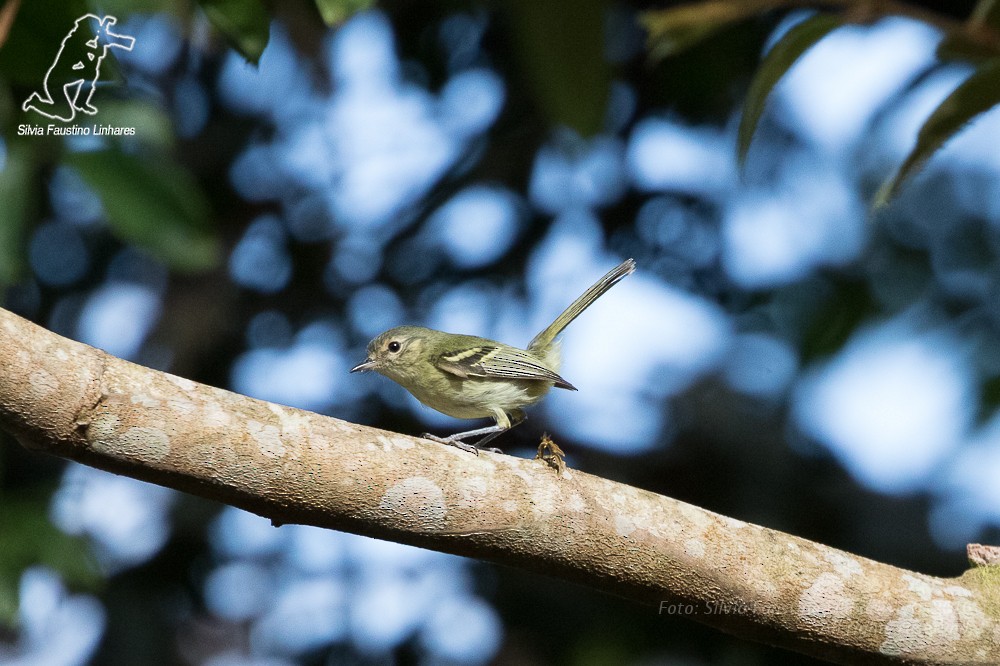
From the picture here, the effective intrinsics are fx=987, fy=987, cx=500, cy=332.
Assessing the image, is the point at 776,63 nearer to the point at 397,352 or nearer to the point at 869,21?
the point at 869,21

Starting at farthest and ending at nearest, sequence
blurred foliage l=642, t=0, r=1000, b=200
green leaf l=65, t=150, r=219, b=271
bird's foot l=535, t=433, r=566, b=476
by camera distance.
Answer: green leaf l=65, t=150, r=219, b=271, bird's foot l=535, t=433, r=566, b=476, blurred foliage l=642, t=0, r=1000, b=200

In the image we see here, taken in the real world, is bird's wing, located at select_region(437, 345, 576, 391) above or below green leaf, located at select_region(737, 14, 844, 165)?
below

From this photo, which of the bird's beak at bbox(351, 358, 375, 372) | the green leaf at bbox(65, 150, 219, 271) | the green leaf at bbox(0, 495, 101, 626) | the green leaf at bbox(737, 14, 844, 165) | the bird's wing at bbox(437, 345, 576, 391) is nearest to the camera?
the green leaf at bbox(737, 14, 844, 165)

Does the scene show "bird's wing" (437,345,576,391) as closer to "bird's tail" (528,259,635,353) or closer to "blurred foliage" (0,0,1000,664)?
"bird's tail" (528,259,635,353)

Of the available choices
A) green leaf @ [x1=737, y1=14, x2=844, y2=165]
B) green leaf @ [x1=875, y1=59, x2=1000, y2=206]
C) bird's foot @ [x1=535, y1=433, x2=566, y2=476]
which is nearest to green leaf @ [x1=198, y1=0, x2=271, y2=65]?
green leaf @ [x1=737, y1=14, x2=844, y2=165]

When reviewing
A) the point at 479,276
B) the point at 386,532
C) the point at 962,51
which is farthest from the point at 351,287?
the point at 962,51

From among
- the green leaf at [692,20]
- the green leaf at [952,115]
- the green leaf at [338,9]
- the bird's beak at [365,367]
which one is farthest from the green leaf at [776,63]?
the bird's beak at [365,367]

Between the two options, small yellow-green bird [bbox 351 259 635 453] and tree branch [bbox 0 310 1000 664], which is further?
small yellow-green bird [bbox 351 259 635 453]
